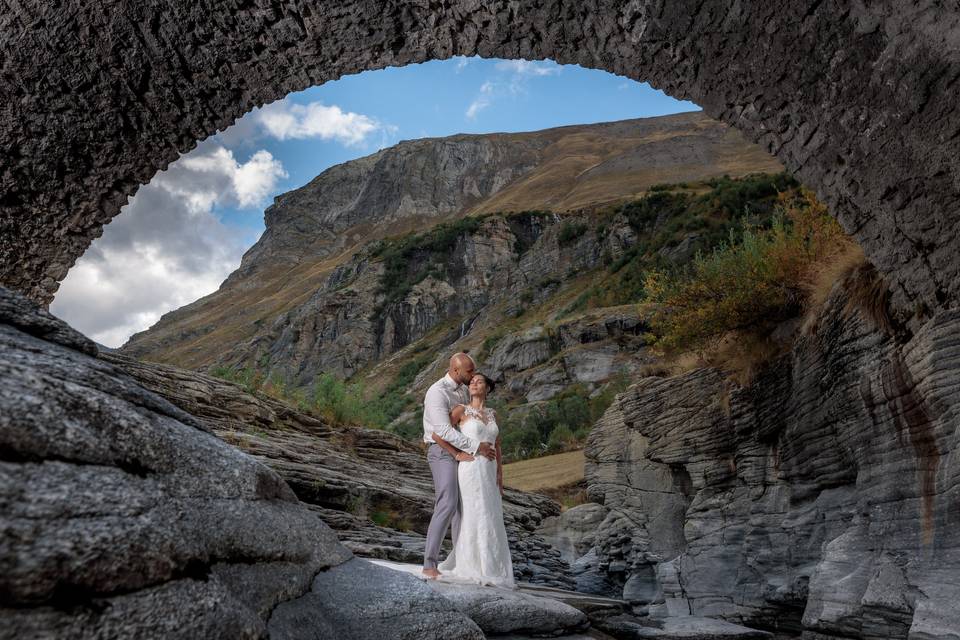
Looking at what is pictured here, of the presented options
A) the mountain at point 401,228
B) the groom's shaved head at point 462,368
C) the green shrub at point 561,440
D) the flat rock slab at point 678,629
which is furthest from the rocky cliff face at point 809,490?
the green shrub at point 561,440

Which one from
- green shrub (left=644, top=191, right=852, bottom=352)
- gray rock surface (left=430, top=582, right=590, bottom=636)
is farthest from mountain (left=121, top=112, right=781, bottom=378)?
gray rock surface (left=430, top=582, right=590, bottom=636)

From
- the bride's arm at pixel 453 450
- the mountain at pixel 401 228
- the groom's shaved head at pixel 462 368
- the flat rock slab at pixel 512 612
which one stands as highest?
the mountain at pixel 401 228

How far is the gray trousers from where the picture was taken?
5.47 meters

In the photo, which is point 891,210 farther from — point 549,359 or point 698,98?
point 549,359

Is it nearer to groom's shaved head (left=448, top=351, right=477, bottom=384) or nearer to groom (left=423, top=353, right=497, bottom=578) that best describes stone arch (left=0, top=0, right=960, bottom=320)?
groom's shaved head (left=448, top=351, right=477, bottom=384)

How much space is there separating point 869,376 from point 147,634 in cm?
558

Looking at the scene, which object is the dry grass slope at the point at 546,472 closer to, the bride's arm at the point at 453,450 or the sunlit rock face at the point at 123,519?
the bride's arm at the point at 453,450

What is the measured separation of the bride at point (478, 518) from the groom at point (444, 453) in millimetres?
55

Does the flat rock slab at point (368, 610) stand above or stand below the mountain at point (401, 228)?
below

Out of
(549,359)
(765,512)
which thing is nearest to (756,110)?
(765,512)

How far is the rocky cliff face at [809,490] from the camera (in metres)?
4.82

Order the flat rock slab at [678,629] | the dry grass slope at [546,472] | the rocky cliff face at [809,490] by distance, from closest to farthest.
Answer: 1. the rocky cliff face at [809,490]
2. the flat rock slab at [678,629]
3. the dry grass slope at [546,472]

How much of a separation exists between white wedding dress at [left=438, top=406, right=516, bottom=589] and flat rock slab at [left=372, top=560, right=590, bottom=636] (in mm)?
425

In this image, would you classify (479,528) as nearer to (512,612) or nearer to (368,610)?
(512,612)
